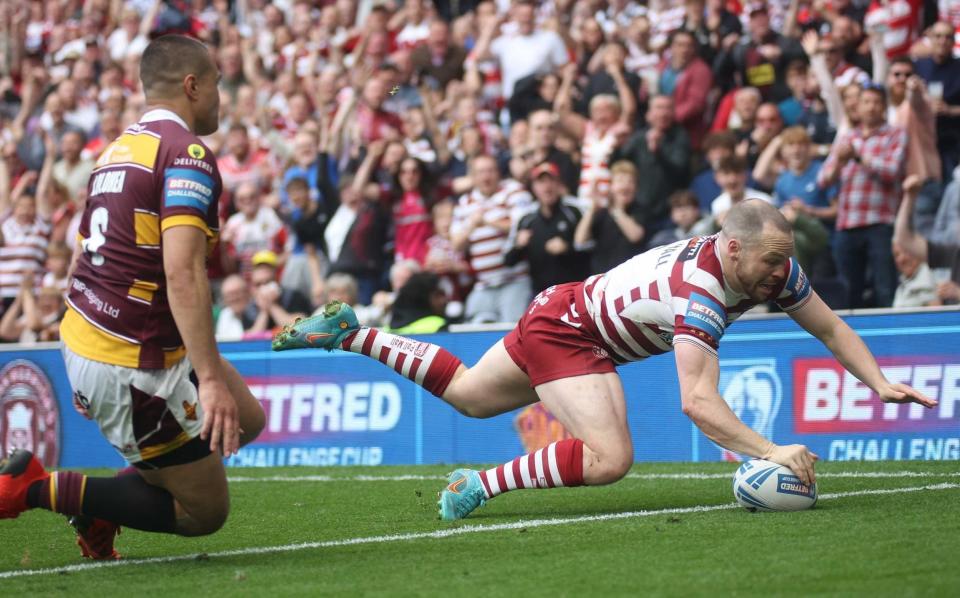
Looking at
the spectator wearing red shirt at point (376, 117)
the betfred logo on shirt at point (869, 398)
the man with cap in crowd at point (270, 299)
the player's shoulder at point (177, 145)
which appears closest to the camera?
the player's shoulder at point (177, 145)

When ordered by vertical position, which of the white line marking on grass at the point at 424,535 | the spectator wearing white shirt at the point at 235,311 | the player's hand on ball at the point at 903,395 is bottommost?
the white line marking on grass at the point at 424,535

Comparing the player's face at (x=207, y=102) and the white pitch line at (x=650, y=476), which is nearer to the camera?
the player's face at (x=207, y=102)

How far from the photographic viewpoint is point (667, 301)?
21.9ft

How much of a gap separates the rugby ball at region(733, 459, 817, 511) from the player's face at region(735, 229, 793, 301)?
34.3 inches

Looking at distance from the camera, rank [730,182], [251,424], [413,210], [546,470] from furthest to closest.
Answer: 1. [413,210]
2. [730,182]
3. [546,470]
4. [251,424]

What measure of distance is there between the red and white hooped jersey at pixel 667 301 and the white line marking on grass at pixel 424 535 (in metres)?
0.87

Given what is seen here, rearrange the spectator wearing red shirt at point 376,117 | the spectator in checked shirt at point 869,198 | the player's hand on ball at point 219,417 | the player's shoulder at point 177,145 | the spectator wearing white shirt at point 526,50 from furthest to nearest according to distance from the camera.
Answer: the spectator wearing red shirt at point 376,117
the spectator wearing white shirt at point 526,50
the spectator in checked shirt at point 869,198
the player's shoulder at point 177,145
the player's hand on ball at point 219,417

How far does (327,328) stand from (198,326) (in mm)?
2676

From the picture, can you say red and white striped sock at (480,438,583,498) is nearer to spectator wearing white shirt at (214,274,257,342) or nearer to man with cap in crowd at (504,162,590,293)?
man with cap in crowd at (504,162,590,293)

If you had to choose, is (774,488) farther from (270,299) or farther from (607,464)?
(270,299)

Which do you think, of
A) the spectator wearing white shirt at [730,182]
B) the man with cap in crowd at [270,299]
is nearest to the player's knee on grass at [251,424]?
the spectator wearing white shirt at [730,182]

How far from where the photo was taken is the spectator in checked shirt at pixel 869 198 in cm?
1134

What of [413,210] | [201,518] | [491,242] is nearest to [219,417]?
[201,518]

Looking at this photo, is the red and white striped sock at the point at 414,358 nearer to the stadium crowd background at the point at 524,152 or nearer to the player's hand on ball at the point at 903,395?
the player's hand on ball at the point at 903,395
